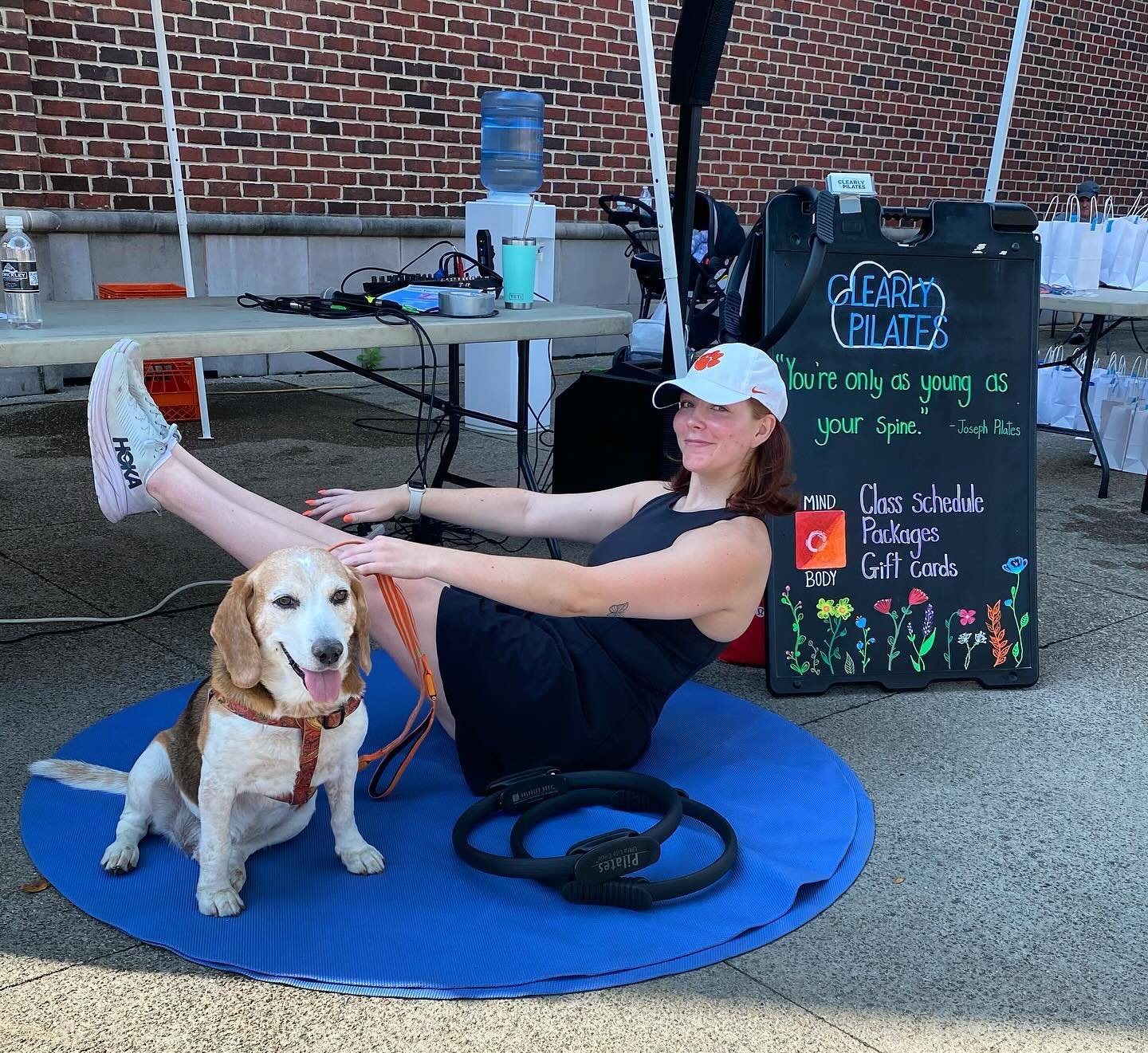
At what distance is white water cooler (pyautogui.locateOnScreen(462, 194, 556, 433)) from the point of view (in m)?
6.86

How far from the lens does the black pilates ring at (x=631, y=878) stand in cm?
237

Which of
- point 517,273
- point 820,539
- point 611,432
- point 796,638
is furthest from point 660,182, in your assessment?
point 796,638

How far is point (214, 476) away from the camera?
2.92 m

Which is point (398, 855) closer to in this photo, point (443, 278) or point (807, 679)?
point (807, 679)

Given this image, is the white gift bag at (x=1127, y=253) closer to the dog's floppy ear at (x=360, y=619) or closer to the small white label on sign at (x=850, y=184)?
the small white label on sign at (x=850, y=184)

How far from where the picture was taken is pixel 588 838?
2566mm

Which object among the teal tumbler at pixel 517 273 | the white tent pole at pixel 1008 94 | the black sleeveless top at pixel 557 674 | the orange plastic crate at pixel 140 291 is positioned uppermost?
the white tent pole at pixel 1008 94

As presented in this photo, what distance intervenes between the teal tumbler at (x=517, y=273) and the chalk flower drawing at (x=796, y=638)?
1533mm

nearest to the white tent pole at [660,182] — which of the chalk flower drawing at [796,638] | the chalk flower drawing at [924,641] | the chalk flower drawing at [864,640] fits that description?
the chalk flower drawing at [796,638]

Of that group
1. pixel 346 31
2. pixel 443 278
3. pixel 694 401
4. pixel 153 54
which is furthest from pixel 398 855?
pixel 346 31

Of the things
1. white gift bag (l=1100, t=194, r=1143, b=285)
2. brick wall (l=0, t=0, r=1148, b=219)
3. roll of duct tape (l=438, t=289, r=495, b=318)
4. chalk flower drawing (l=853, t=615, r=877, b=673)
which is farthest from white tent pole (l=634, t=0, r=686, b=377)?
brick wall (l=0, t=0, r=1148, b=219)

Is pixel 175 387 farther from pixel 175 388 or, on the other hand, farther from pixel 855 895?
pixel 855 895

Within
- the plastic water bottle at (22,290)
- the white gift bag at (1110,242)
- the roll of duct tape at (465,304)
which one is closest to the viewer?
the plastic water bottle at (22,290)

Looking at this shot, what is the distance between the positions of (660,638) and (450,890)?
2.51 ft
